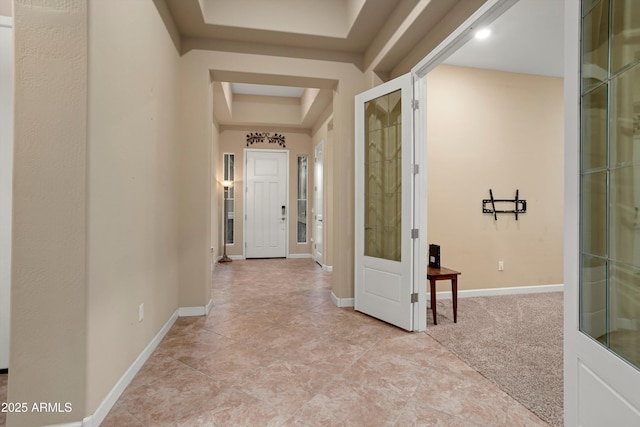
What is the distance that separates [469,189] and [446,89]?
1324mm

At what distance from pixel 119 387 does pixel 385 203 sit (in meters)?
2.60

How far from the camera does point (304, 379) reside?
2109 millimetres

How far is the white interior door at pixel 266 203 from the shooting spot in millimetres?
7043

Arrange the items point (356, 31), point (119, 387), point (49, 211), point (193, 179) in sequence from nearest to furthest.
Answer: point (49, 211)
point (119, 387)
point (356, 31)
point (193, 179)

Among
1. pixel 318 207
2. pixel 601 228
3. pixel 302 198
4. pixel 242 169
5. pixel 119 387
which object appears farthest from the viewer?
pixel 302 198

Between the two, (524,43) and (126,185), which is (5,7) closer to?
(126,185)

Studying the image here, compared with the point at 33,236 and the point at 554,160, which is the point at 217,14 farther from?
the point at 554,160

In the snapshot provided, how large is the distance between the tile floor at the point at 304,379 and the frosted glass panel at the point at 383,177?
2.67 feet

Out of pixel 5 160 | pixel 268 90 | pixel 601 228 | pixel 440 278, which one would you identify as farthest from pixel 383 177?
pixel 268 90

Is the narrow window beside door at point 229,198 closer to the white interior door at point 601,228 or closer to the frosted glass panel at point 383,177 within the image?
the frosted glass panel at point 383,177

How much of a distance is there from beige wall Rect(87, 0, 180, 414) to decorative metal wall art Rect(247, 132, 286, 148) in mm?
4126

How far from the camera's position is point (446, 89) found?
4.06 metres

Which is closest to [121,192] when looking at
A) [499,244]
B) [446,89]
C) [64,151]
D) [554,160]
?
[64,151]

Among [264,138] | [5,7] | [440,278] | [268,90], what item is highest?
[268,90]
